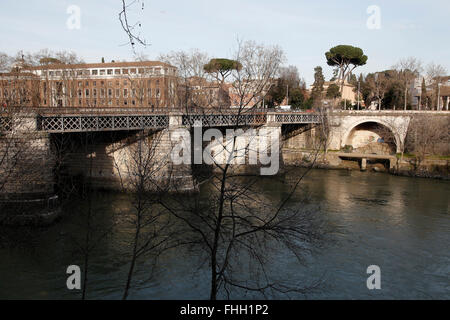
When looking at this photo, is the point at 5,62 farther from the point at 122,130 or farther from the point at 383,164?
the point at 383,164

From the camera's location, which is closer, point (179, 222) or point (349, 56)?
point (179, 222)

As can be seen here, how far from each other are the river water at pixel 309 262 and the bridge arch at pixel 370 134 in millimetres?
15170

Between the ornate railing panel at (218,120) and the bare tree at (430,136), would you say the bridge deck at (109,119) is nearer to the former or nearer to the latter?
the ornate railing panel at (218,120)

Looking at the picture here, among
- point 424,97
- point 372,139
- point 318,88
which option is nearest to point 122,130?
point 372,139

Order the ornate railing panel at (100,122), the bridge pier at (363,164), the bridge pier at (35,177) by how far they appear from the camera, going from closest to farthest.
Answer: the bridge pier at (35,177)
the ornate railing panel at (100,122)
the bridge pier at (363,164)

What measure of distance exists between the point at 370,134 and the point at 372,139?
462 mm

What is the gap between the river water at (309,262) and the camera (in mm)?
9602

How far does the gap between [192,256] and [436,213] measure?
10.9m

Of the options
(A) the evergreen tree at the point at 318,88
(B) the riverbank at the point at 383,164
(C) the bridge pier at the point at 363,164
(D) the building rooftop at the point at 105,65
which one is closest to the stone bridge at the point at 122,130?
(B) the riverbank at the point at 383,164

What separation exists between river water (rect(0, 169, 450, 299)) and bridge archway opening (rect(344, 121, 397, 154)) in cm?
1578

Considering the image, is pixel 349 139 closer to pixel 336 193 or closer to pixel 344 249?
pixel 336 193

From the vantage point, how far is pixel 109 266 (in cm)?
1108
